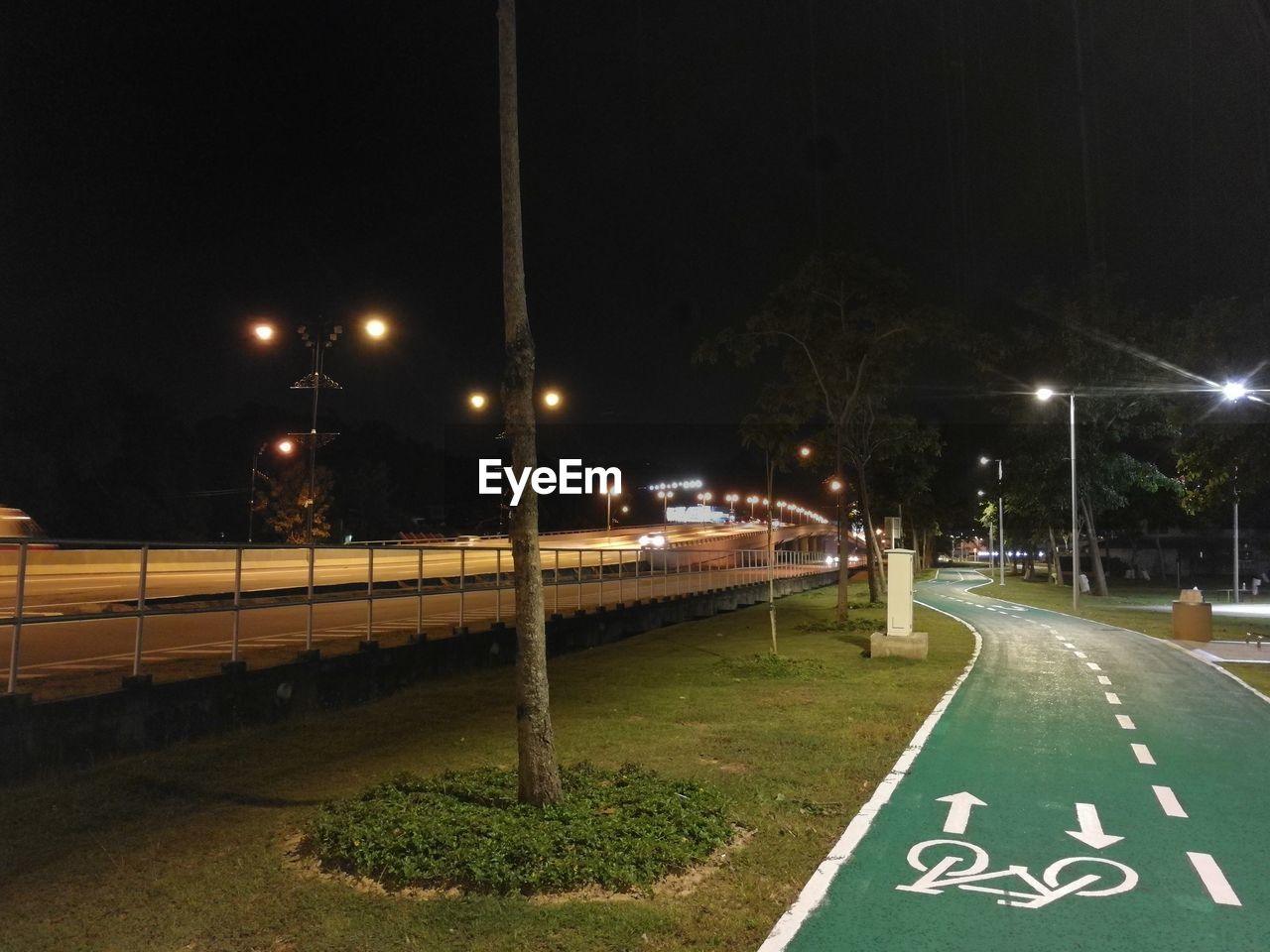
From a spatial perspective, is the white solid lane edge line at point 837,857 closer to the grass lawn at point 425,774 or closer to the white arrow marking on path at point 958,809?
the grass lawn at point 425,774

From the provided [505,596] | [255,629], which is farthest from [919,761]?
[505,596]

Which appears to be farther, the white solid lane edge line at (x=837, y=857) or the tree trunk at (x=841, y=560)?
the tree trunk at (x=841, y=560)

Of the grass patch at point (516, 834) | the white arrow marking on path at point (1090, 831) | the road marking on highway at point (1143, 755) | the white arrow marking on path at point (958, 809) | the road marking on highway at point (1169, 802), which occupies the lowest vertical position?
the road marking on highway at point (1143, 755)

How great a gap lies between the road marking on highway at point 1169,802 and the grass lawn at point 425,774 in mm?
2306

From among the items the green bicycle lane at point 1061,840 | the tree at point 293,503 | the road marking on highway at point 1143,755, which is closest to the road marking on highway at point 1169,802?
the green bicycle lane at point 1061,840

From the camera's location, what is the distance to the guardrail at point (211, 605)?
10688 mm

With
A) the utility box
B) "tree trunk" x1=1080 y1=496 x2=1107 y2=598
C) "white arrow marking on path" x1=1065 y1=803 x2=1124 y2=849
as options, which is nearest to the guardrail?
the utility box

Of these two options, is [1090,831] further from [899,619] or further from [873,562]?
[873,562]

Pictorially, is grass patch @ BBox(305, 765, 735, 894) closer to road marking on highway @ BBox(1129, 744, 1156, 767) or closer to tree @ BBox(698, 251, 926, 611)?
road marking on highway @ BBox(1129, 744, 1156, 767)

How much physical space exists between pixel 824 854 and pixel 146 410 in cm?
6112

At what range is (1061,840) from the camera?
22.7 ft

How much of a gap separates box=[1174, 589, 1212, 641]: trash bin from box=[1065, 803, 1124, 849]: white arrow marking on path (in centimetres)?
1778

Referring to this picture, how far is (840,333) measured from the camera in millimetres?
24906

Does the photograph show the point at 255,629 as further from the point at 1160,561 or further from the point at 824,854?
the point at 1160,561
